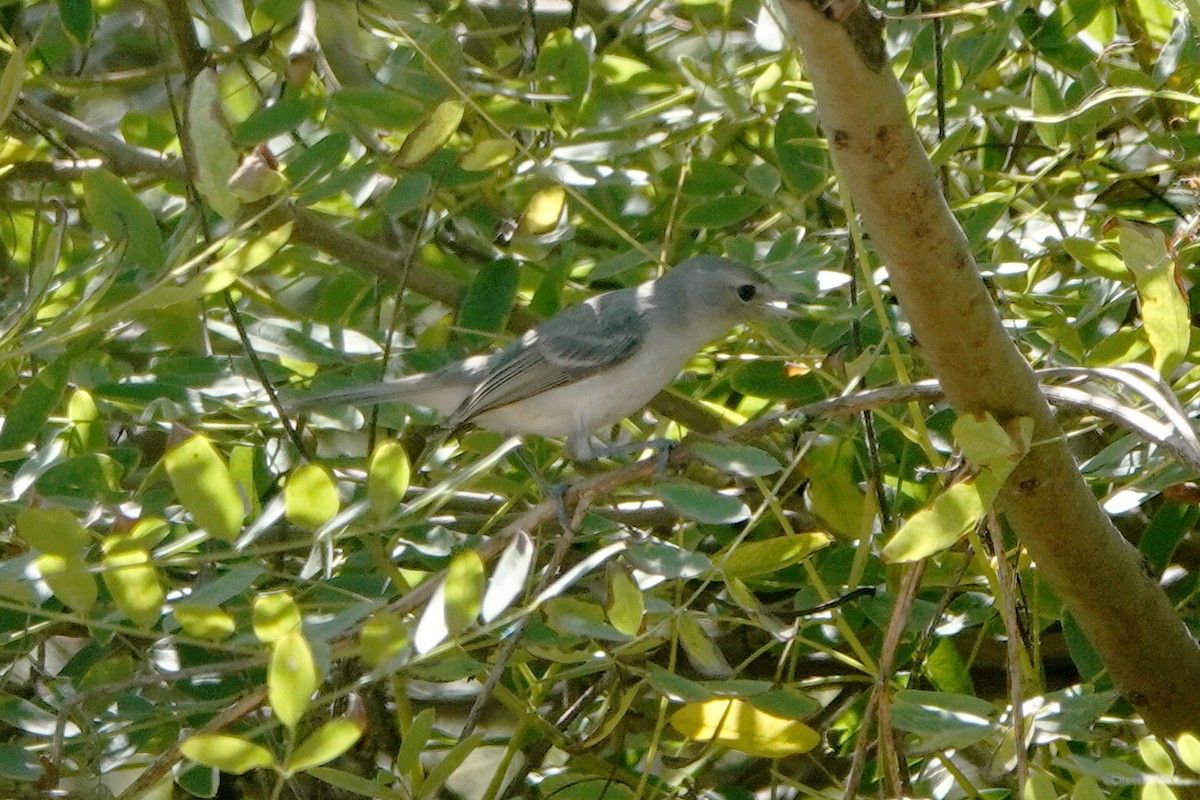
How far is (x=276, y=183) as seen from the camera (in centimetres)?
132

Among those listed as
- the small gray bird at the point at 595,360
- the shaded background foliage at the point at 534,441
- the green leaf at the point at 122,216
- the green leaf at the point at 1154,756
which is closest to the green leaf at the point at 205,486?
the shaded background foliage at the point at 534,441

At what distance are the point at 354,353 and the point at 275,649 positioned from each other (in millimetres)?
935

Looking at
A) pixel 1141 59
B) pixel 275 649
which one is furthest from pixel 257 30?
pixel 1141 59

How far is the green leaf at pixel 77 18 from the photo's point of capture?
188 cm

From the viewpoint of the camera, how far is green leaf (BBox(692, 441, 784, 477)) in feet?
4.32

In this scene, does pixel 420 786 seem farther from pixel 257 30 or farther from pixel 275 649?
pixel 257 30

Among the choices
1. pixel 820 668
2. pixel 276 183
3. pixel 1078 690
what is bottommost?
pixel 1078 690

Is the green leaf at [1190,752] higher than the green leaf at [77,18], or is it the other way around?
the green leaf at [77,18]

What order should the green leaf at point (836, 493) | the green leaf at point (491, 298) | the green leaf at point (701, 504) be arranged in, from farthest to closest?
the green leaf at point (491, 298) → the green leaf at point (836, 493) → the green leaf at point (701, 504)

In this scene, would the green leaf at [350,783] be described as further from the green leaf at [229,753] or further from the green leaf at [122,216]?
the green leaf at [122,216]

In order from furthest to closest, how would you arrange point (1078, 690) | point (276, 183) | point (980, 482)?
point (1078, 690) → point (276, 183) → point (980, 482)

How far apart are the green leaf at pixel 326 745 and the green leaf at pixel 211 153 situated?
0.52m

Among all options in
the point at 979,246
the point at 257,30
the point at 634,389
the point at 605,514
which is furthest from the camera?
the point at 634,389

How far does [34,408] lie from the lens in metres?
1.59
